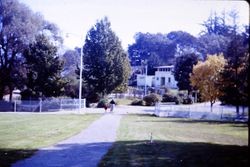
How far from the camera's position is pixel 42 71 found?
40.3 m

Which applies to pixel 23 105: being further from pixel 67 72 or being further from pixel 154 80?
pixel 154 80

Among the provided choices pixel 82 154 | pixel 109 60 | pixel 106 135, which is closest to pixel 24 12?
pixel 109 60

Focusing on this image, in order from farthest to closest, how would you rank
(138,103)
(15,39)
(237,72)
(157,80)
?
(157,80) < (138,103) < (15,39) < (237,72)

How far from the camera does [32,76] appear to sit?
40.0 m

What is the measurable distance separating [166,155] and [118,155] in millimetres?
1524

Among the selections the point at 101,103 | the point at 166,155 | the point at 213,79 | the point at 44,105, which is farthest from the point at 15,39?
the point at 213,79

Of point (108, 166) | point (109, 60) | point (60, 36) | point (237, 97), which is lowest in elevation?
point (108, 166)

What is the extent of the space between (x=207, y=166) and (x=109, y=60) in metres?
26.8

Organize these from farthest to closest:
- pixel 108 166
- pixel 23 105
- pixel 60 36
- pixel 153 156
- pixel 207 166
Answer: pixel 60 36 → pixel 23 105 → pixel 153 156 → pixel 108 166 → pixel 207 166

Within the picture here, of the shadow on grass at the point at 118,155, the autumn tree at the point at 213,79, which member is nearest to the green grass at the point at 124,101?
the shadow on grass at the point at 118,155

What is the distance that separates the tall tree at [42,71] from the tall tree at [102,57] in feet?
13.3

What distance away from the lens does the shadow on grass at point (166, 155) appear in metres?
7.88

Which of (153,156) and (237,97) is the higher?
(237,97)

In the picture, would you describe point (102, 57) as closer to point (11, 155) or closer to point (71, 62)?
point (11, 155)
